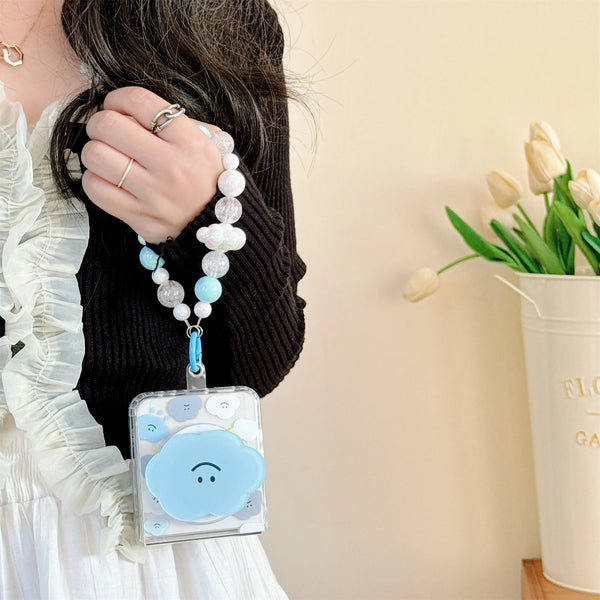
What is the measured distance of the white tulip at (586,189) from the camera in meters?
0.82

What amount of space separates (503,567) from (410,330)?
394 millimetres

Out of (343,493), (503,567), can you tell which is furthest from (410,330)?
(503,567)

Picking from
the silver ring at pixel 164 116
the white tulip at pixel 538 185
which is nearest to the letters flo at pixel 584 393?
the white tulip at pixel 538 185

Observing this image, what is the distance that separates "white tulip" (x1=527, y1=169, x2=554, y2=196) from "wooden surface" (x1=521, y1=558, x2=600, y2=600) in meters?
0.53

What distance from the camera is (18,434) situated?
1.86ft

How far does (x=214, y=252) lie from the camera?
0.55m

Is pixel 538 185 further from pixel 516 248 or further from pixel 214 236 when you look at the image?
pixel 214 236

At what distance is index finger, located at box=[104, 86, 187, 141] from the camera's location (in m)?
0.54

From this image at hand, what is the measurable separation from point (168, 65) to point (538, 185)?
1.71ft

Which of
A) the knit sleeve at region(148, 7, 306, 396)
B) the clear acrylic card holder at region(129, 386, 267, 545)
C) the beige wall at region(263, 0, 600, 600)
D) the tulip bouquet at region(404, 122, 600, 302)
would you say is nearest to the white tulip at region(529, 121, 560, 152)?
the tulip bouquet at region(404, 122, 600, 302)

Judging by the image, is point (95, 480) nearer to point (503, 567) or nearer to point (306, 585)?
point (306, 585)

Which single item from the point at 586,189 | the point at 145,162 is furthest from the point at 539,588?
the point at 145,162

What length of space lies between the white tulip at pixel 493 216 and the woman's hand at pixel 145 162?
1.69 feet

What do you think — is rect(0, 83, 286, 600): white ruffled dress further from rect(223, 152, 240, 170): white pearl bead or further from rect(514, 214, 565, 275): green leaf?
rect(514, 214, 565, 275): green leaf
